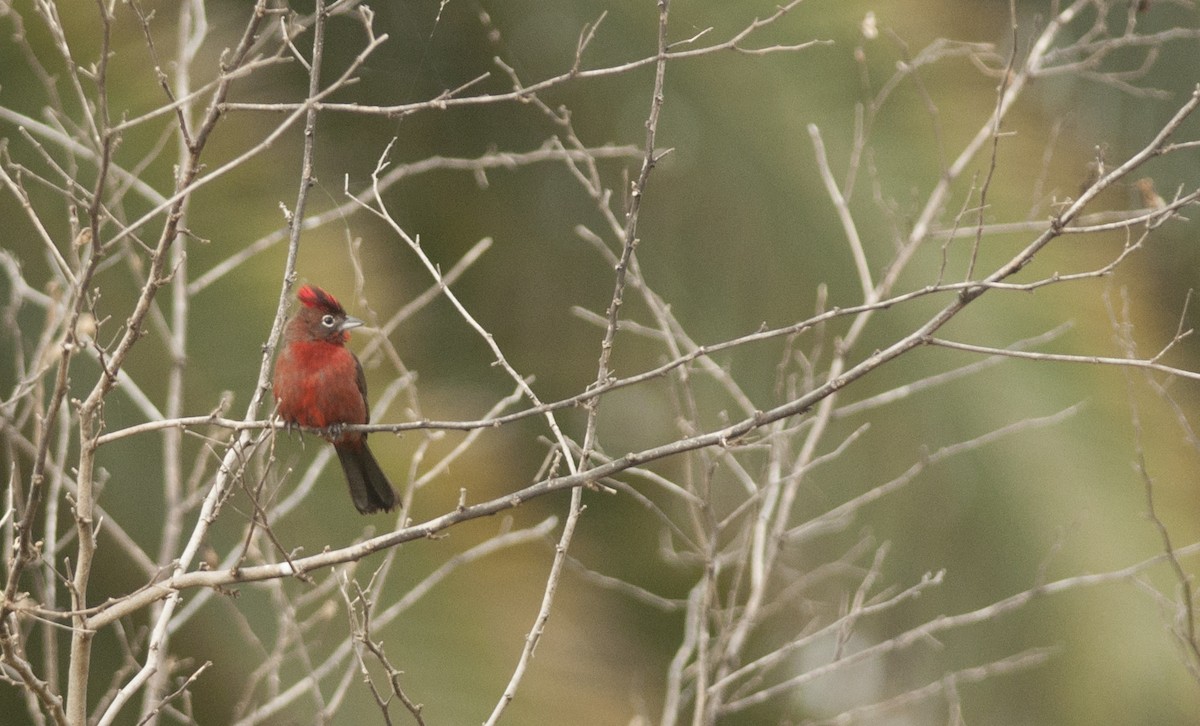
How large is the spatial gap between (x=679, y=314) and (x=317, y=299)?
9.02 ft

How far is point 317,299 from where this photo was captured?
6109 mm

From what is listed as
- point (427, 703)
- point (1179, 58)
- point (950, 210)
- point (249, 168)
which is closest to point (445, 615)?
point (427, 703)

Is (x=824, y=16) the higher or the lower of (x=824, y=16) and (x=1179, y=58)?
the higher

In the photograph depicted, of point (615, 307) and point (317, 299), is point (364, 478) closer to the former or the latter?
point (317, 299)

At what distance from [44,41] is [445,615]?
3398 mm

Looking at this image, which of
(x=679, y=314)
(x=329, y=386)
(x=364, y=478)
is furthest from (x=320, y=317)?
(x=679, y=314)

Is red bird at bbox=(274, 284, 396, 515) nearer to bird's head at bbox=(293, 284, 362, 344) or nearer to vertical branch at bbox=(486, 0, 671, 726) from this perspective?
bird's head at bbox=(293, 284, 362, 344)

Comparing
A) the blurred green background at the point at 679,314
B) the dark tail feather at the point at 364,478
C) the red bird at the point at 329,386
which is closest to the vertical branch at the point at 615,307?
the red bird at the point at 329,386

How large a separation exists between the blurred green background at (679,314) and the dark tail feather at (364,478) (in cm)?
51

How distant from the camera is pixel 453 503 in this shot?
7.10 m

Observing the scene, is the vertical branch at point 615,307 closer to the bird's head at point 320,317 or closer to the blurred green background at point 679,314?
the bird's head at point 320,317

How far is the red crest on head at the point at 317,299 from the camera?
610 centimetres

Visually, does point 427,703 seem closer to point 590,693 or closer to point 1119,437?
point 590,693

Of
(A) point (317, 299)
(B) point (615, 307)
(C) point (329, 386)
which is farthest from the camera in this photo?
(A) point (317, 299)
